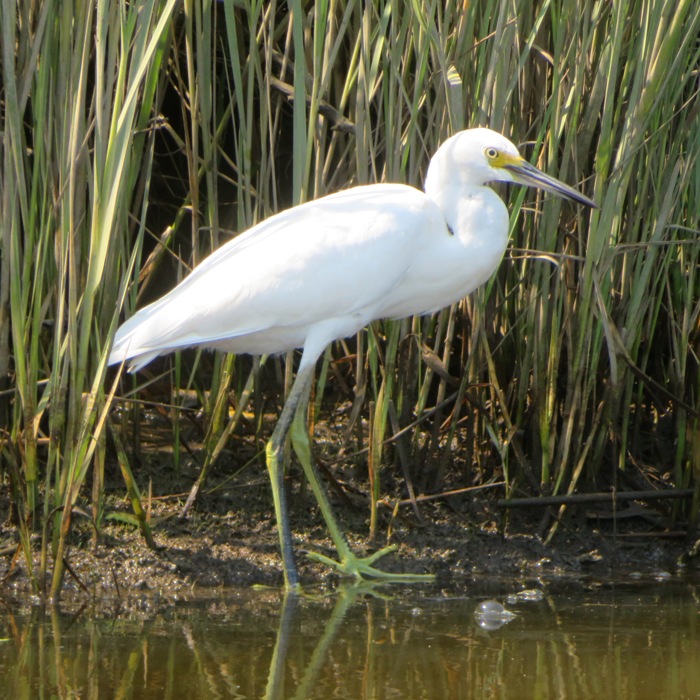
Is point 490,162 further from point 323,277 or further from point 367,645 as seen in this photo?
point 367,645

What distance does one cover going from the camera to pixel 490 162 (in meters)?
3.87

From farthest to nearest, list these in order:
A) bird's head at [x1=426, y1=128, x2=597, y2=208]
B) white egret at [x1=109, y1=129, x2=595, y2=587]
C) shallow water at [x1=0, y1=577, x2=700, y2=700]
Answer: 1. white egret at [x1=109, y1=129, x2=595, y2=587]
2. bird's head at [x1=426, y1=128, x2=597, y2=208]
3. shallow water at [x1=0, y1=577, x2=700, y2=700]

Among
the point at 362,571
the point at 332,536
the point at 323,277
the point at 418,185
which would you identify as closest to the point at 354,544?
the point at 332,536

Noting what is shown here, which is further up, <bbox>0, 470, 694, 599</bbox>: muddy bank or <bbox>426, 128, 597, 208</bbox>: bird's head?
<bbox>426, 128, 597, 208</bbox>: bird's head

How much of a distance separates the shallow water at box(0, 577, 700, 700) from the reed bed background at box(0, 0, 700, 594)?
399 mm

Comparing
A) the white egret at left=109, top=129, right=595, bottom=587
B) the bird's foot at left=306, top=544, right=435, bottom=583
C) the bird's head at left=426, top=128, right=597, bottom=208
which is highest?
the bird's head at left=426, top=128, right=597, bottom=208

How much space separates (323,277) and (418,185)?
0.75 meters

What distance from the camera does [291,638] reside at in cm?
313

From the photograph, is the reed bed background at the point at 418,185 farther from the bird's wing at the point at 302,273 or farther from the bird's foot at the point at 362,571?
the bird's foot at the point at 362,571

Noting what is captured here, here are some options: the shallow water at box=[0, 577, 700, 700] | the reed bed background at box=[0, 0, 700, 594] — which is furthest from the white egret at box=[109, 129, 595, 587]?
the shallow water at box=[0, 577, 700, 700]

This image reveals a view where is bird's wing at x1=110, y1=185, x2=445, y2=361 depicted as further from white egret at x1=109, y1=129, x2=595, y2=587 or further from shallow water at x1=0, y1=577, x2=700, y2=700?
shallow water at x1=0, y1=577, x2=700, y2=700


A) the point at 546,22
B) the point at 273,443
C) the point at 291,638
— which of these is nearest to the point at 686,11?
the point at 546,22

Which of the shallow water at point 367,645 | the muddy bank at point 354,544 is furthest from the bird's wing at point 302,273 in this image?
the shallow water at point 367,645

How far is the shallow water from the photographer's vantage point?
2.70 meters
